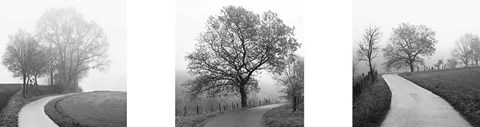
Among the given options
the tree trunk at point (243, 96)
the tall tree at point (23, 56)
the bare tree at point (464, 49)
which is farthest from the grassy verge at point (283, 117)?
the tall tree at point (23, 56)

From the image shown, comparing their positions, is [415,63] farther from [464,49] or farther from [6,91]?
[6,91]

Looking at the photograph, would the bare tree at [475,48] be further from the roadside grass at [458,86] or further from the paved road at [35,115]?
the paved road at [35,115]

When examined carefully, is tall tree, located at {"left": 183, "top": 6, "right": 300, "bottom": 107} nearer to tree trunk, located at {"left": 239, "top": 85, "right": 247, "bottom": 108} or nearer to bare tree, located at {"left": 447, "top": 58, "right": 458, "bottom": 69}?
tree trunk, located at {"left": 239, "top": 85, "right": 247, "bottom": 108}

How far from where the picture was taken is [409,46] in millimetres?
3943

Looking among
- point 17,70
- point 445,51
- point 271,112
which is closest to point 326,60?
point 271,112

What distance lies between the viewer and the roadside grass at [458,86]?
3.49 meters

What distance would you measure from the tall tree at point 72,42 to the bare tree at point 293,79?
69.7 inches

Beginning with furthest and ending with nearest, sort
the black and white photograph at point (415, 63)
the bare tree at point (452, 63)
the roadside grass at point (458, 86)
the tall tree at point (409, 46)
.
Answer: the tall tree at point (409, 46) → the bare tree at point (452, 63) → the black and white photograph at point (415, 63) → the roadside grass at point (458, 86)

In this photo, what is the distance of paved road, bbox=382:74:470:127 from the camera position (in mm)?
3559

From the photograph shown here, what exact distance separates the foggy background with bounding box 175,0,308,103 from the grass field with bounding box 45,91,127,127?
0.60 metres

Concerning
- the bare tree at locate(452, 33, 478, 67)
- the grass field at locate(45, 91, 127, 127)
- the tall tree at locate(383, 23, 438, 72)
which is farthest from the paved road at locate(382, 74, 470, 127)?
the grass field at locate(45, 91, 127, 127)

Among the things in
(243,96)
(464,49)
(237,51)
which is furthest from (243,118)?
(464,49)

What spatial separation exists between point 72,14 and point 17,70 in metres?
0.72

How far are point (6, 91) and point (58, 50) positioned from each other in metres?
0.59
